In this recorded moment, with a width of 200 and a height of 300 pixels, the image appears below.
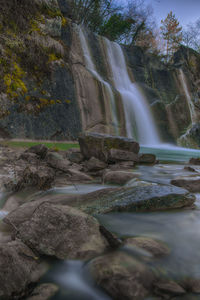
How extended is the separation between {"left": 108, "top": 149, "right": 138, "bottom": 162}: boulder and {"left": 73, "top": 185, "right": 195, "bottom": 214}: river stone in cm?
291

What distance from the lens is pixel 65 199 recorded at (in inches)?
95.5

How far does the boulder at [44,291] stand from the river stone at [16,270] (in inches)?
2.0

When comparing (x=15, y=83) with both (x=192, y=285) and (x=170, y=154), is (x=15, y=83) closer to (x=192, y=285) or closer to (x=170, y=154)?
(x=170, y=154)

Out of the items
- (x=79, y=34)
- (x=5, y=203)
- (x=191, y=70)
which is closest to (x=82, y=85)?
(x=79, y=34)

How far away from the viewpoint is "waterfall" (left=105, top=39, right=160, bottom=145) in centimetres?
1385

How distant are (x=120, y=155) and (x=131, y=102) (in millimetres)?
9564

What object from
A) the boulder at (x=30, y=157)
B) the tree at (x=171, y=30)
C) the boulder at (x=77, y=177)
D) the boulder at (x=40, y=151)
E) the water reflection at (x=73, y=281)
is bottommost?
the water reflection at (x=73, y=281)

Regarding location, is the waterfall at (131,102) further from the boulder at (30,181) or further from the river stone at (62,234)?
the river stone at (62,234)

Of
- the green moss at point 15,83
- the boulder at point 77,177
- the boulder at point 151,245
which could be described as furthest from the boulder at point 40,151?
the boulder at point 151,245

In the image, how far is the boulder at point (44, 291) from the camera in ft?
3.54

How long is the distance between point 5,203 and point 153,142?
1368cm

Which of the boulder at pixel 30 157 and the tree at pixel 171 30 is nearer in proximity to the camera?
the boulder at pixel 30 157

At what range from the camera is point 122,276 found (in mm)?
1147

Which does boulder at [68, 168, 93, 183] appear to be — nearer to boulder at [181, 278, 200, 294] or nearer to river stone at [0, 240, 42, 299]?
river stone at [0, 240, 42, 299]
